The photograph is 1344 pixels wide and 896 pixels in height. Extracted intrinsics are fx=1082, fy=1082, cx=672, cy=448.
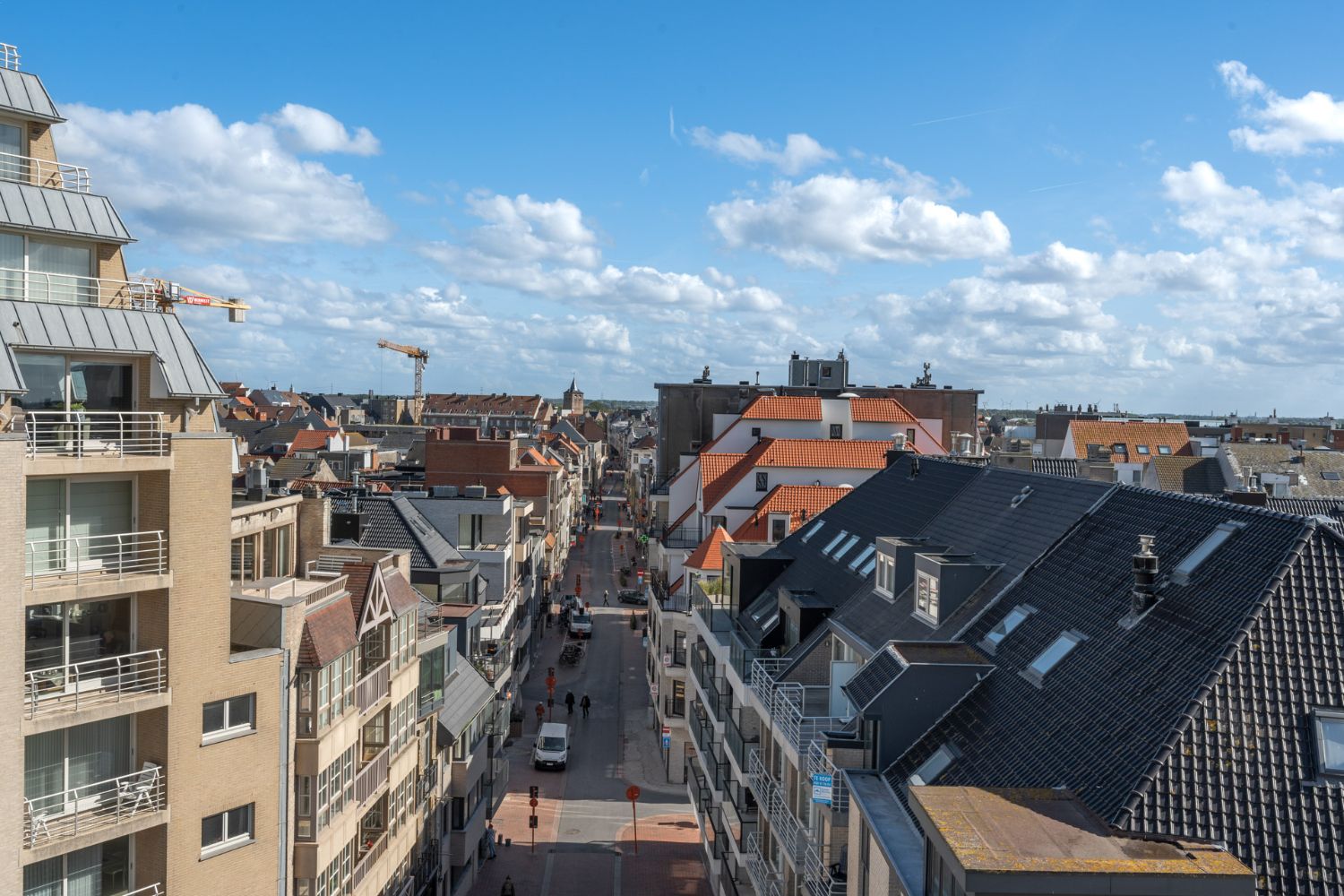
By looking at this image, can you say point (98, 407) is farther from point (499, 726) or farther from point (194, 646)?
point (499, 726)

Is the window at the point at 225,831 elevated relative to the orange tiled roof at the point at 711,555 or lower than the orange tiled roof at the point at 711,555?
lower

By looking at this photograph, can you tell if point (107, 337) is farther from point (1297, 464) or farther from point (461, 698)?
point (1297, 464)

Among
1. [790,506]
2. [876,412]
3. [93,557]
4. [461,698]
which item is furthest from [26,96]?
[876,412]

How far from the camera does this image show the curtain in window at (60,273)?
17734 mm

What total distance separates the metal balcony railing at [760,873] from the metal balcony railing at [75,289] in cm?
1791

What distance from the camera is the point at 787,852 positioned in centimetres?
2280

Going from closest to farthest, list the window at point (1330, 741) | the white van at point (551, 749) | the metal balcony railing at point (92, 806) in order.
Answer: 1. the window at point (1330, 741)
2. the metal balcony railing at point (92, 806)
3. the white van at point (551, 749)

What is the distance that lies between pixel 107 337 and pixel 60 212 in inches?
86.0

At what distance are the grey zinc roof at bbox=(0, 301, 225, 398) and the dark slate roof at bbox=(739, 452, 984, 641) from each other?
16.2m

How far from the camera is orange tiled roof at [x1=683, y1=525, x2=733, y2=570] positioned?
1720 inches

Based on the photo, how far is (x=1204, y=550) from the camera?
1758 centimetres

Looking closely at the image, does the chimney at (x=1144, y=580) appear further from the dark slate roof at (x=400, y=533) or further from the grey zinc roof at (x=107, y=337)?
the dark slate roof at (x=400, y=533)

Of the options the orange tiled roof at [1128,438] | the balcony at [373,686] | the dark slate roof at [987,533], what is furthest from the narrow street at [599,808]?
the orange tiled roof at [1128,438]

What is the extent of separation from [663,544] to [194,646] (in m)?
36.9
